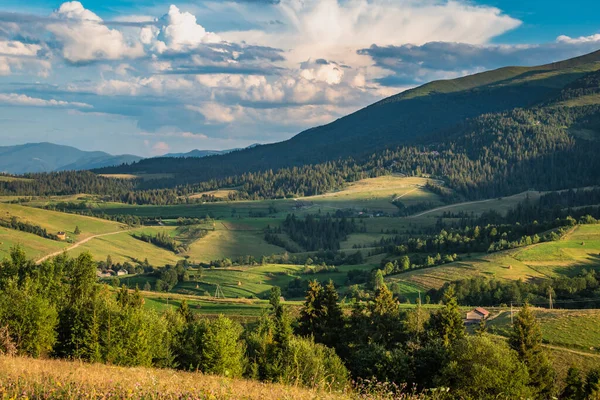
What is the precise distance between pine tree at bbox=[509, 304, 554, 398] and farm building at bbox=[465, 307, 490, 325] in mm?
32343

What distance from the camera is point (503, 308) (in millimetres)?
104188

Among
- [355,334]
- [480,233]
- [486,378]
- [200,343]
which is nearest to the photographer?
[486,378]

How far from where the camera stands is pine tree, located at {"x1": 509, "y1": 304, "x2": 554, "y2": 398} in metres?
54.7

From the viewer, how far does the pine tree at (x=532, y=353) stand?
5472 centimetres

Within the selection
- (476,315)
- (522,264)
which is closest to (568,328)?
(476,315)

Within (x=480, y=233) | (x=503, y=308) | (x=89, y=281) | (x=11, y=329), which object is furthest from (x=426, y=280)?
(x=11, y=329)

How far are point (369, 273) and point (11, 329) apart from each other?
405 feet

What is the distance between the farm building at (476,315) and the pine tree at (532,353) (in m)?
32.3

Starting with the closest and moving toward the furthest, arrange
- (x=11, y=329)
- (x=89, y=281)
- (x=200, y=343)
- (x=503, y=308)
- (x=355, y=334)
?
1. (x=11, y=329)
2. (x=200, y=343)
3. (x=355, y=334)
4. (x=89, y=281)
5. (x=503, y=308)

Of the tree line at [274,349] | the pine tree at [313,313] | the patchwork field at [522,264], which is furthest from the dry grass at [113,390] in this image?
the patchwork field at [522,264]

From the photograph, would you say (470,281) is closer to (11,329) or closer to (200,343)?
(200,343)

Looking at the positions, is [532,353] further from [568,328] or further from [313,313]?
[313,313]

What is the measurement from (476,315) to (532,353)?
36.9m

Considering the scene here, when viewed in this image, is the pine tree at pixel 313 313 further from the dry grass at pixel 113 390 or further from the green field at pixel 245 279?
the green field at pixel 245 279
